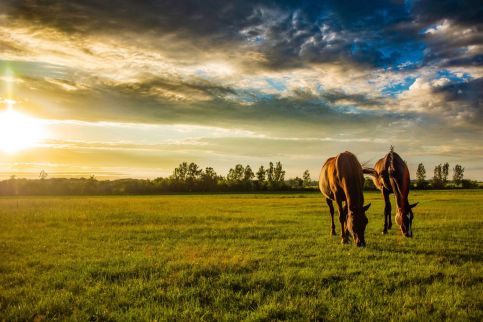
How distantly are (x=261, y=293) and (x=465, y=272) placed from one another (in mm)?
5541

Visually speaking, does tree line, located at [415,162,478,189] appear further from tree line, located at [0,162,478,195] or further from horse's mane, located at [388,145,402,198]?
horse's mane, located at [388,145,402,198]

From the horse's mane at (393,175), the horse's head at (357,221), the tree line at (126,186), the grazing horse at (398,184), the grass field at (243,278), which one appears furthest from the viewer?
the tree line at (126,186)

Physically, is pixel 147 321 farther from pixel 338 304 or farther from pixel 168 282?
pixel 338 304

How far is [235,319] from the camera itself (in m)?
6.41

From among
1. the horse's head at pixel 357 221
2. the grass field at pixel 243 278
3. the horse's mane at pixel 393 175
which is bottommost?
the grass field at pixel 243 278

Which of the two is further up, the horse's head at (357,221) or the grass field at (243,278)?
the horse's head at (357,221)

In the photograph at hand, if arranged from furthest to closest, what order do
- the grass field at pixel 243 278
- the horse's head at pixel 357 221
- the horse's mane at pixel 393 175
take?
1. the horse's mane at pixel 393 175
2. the horse's head at pixel 357 221
3. the grass field at pixel 243 278

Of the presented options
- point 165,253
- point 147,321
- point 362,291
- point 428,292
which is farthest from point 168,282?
point 428,292

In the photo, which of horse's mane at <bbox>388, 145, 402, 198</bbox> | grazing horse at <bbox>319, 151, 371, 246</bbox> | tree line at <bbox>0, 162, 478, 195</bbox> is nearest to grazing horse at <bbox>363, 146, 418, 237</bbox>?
horse's mane at <bbox>388, 145, 402, 198</bbox>

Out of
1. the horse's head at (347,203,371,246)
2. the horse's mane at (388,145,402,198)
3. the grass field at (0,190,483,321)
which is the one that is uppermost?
the horse's mane at (388,145,402,198)

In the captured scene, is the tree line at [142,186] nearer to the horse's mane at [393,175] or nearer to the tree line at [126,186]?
the tree line at [126,186]

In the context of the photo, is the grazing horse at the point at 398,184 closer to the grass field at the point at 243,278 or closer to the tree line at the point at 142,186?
the grass field at the point at 243,278

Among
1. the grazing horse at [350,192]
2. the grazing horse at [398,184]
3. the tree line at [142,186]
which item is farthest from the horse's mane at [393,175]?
the tree line at [142,186]

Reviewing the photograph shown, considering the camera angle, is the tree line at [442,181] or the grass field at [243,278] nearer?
the grass field at [243,278]
